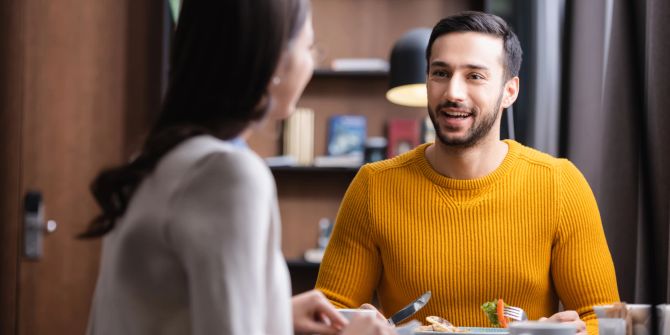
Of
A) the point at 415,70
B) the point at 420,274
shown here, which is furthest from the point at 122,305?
the point at 415,70

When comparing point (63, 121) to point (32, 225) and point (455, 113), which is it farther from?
point (455, 113)

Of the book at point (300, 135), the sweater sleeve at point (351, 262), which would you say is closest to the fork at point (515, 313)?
the sweater sleeve at point (351, 262)

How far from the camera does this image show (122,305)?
2.76 feet

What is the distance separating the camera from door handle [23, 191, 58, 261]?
3832mm

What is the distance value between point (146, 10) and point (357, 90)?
3.93ft

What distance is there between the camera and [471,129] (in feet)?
6.31

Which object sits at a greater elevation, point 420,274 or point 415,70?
point 415,70

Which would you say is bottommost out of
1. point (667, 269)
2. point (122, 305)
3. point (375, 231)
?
→ point (667, 269)

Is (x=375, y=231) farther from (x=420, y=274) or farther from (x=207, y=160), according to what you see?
(x=207, y=160)

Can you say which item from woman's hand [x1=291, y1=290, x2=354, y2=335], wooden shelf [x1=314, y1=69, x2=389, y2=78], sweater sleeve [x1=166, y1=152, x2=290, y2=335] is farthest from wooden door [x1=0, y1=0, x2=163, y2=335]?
sweater sleeve [x1=166, y1=152, x2=290, y2=335]

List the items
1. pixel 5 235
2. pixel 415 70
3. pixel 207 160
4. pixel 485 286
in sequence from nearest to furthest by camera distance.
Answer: pixel 207 160 < pixel 485 286 < pixel 415 70 < pixel 5 235

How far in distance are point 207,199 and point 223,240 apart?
48 mm

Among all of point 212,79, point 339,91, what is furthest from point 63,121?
point 212,79

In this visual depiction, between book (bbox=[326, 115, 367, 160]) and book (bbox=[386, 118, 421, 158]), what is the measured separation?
0.49ft
